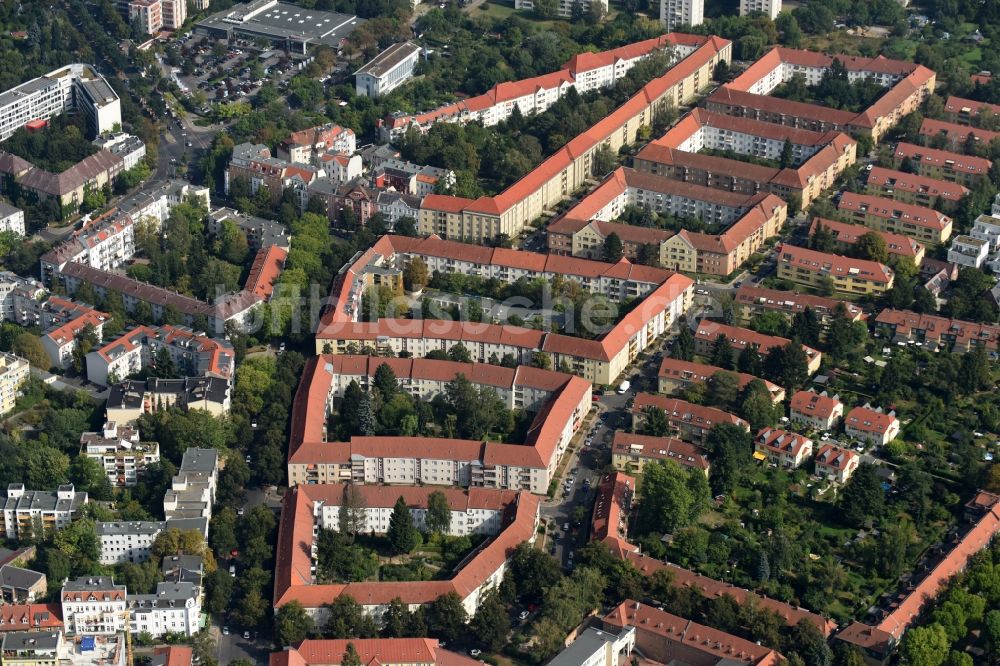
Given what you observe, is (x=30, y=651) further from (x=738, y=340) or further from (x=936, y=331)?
(x=936, y=331)

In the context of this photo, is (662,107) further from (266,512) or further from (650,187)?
(266,512)

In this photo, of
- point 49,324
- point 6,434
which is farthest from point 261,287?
point 6,434

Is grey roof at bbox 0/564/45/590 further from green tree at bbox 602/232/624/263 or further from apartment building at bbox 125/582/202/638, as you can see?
green tree at bbox 602/232/624/263

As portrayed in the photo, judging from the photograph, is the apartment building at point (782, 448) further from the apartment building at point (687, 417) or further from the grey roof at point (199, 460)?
the grey roof at point (199, 460)

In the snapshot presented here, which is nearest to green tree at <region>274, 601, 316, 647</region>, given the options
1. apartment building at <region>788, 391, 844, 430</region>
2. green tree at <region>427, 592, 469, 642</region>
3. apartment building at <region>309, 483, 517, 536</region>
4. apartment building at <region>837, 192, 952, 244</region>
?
green tree at <region>427, 592, 469, 642</region>

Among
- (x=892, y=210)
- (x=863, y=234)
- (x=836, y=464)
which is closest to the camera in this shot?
(x=836, y=464)

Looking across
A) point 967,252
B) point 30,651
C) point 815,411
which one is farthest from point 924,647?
point 967,252
